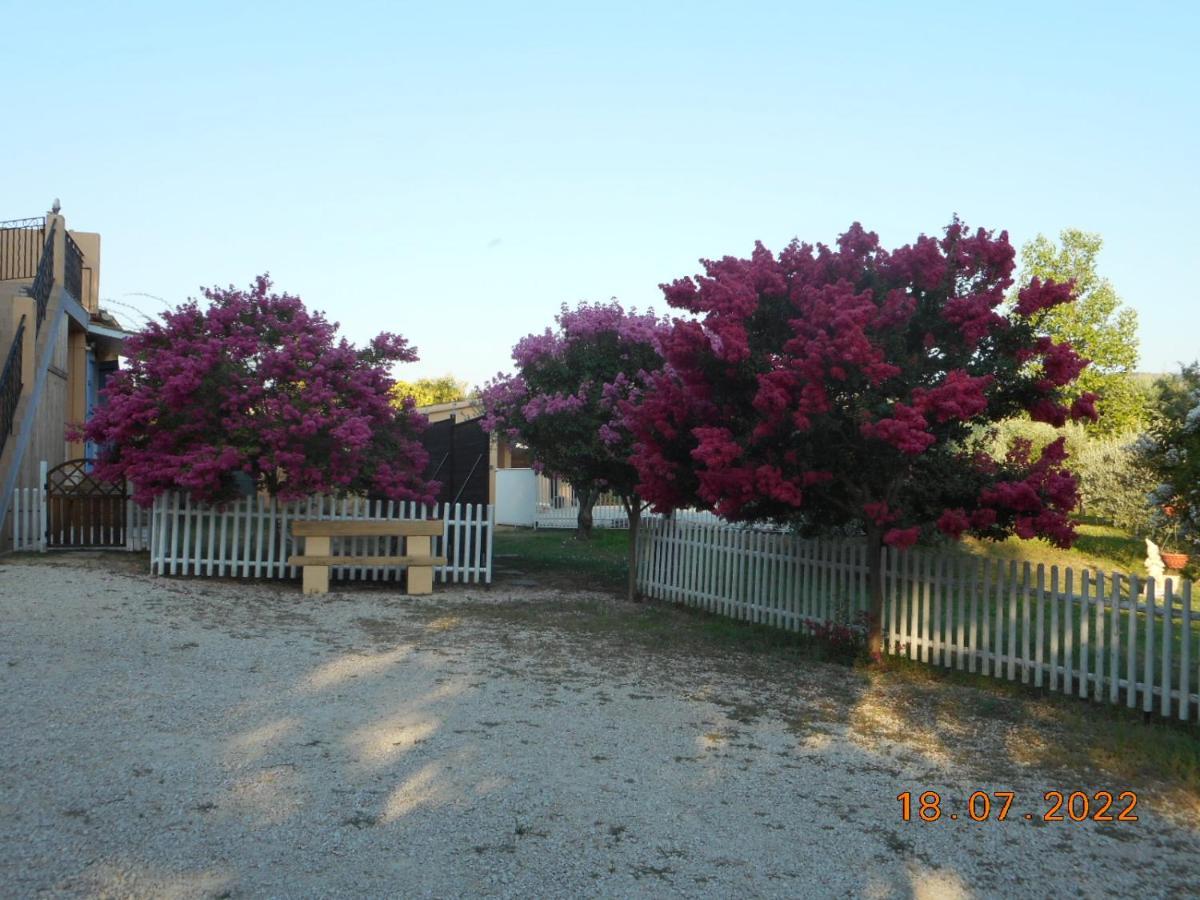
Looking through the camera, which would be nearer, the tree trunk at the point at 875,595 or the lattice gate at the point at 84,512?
the tree trunk at the point at 875,595

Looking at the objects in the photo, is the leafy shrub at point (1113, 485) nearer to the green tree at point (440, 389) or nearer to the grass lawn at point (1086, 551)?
the grass lawn at point (1086, 551)

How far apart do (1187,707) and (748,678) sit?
312cm

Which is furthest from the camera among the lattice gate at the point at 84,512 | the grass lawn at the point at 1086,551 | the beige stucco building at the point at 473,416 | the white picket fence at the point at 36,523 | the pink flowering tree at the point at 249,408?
the beige stucco building at the point at 473,416

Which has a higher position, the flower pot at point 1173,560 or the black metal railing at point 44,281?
the black metal railing at point 44,281

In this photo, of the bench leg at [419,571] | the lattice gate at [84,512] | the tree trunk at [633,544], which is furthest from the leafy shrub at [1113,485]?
the lattice gate at [84,512]

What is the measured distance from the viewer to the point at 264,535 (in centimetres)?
1343

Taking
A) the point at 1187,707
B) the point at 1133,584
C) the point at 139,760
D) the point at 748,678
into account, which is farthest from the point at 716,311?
the point at 139,760

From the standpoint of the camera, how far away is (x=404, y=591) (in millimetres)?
12898

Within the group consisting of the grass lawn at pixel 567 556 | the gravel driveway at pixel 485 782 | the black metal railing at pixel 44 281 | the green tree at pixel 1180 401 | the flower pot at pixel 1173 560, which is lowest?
the grass lawn at pixel 567 556

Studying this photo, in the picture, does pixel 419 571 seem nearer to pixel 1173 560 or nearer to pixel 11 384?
pixel 11 384

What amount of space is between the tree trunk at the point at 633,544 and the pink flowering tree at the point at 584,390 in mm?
57

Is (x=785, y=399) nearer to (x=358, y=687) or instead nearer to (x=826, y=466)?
(x=826, y=466)

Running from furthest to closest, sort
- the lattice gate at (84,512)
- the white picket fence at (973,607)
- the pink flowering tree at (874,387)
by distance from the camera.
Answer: the lattice gate at (84,512), the pink flowering tree at (874,387), the white picket fence at (973,607)

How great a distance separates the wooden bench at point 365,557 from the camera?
40.0ft
